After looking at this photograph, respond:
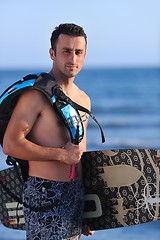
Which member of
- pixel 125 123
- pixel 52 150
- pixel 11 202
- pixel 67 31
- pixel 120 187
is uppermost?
pixel 67 31

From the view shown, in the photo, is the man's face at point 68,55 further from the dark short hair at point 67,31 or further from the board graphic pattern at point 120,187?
the board graphic pattern at point 120,187

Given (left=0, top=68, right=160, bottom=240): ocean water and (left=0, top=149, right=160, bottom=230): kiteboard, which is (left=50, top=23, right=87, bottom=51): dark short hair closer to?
(left=0, top=149, right=160, bottom=230): kiteboard

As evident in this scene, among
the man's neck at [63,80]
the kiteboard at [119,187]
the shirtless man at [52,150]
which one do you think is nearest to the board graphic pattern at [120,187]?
the kiteboard at [119,187]

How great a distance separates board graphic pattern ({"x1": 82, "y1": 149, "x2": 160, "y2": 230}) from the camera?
3955 millimetres

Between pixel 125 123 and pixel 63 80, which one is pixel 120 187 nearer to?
pixel 63 80

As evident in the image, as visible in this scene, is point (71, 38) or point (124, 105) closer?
point (71, 38)

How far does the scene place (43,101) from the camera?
354 cm

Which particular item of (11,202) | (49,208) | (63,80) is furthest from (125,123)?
(49,208)

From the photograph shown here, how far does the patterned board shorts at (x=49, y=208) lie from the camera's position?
3.59 metres

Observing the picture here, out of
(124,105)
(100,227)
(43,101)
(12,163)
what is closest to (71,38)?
(43,101)

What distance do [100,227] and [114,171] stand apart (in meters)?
0.30

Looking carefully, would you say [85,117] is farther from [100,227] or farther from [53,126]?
[100,227]

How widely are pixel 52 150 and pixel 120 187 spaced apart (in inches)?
26.3

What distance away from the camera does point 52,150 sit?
11.6 feet
